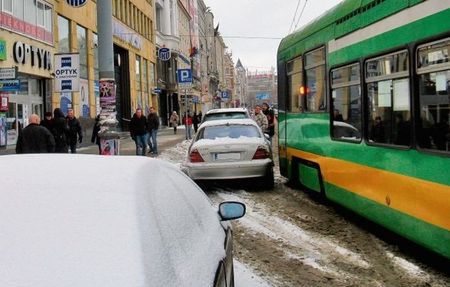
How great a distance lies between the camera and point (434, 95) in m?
4.82

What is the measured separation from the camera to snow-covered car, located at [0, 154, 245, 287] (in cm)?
181

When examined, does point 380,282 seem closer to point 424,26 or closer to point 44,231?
point 424,26

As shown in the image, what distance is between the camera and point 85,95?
90.8ft

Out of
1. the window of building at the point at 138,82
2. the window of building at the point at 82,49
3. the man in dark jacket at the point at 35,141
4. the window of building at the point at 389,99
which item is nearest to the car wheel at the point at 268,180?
the man in dark jacket at the point at 35,141

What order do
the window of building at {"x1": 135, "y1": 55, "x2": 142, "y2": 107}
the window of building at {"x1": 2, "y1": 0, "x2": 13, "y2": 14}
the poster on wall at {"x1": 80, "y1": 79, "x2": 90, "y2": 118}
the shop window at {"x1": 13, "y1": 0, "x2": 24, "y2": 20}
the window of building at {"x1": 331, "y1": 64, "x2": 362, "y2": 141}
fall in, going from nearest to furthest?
the window of building at {"x1": 331, "y1": 64, "x2": 362, "y2": 141}, the window of building at {"x1": 2, "y1": 0, "x2": 13, "y2": 14}, the shop window at {"x1": 13, "y1": 0, "x2": 24, "y2": 20}, the poster on wall at {"x1": 80, "y1": 79, "x2": 90, "y2": 118}, the window of building at {"x1": 135, "y1": 55, "x2": 142, "y2": 107}

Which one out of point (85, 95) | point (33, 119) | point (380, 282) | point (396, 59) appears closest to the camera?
point (380, 282)

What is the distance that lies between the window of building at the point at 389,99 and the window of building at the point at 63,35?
2056 centimetres

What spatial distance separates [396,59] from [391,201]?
141 cm

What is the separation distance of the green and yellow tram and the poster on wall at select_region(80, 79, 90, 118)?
1948cm

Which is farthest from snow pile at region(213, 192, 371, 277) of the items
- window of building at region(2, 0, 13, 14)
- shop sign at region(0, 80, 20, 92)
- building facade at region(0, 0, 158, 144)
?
window of building at region(2, 0, 13, 14)

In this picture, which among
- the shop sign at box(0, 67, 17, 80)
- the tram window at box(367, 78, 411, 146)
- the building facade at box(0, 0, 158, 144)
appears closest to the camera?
the tram window at box(367, 78, 411, 146)

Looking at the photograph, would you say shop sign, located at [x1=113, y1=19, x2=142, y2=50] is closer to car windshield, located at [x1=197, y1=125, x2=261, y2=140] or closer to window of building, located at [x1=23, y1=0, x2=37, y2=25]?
window of building, located at [x1=23, y1=0, x2=37, y2=25]

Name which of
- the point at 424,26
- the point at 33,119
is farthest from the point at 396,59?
the point at 33,119

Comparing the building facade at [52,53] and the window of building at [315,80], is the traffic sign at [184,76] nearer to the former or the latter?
the building facade at [52,53]
